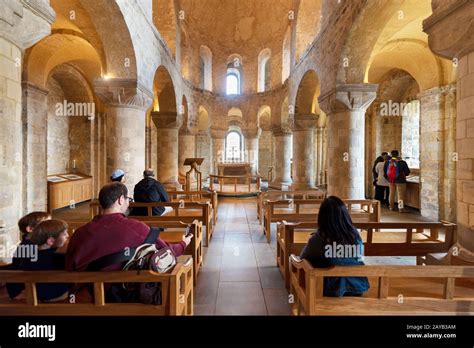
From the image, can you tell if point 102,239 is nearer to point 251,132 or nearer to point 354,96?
point 354,96

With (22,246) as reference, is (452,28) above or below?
above

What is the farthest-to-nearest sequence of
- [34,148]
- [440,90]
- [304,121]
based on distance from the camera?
[304,121]
[34,148]
[440,90]

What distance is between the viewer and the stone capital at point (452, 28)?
9.87 feet

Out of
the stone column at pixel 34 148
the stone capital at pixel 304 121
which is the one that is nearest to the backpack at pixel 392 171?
the stone capital at pixel 304 121

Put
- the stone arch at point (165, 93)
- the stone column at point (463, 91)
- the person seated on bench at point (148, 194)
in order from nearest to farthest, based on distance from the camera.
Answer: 1. the stone column at point (463, 91)
2. the person seated on bench at point (148, 194)
3. the stone arch at point (165, 93)

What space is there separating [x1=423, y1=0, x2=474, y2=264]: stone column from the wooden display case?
10.9m

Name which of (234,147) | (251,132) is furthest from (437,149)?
(234,147)

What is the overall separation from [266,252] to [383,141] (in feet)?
30.5

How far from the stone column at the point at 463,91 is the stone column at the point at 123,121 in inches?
232

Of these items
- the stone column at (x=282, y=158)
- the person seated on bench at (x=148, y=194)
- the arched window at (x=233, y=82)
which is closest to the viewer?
the person seated on bench at (x=148, y=194)

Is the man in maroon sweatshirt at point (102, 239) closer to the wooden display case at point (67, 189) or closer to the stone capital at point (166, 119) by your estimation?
the wooden display case at point (67, 189)

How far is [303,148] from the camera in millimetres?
12242

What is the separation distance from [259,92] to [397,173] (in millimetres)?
10450
